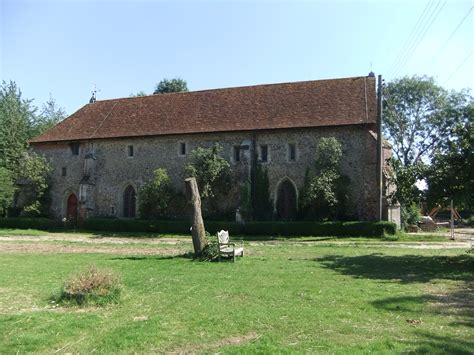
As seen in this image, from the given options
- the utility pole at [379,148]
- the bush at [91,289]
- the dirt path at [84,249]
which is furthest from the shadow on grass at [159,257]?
the utility pole at [379,148]

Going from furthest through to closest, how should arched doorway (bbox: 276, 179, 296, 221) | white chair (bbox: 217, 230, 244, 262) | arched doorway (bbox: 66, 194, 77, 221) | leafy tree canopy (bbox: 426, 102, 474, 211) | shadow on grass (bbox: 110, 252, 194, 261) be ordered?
arched doorway (bbox: 66, 194, 77, 221) → arched doorway (bbox: 276, 179, 296, 221) → shadow on grass (bbox: 110, 252, 194, 261) → white chair (bbox: 217, 230, 244, 262) → leafy tree canopy (bbox: 426, 102, 474, 211)

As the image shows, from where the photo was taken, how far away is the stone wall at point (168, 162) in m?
29.3

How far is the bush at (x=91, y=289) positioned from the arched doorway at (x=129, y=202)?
2707cm

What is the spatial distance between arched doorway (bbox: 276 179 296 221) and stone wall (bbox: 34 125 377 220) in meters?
0.41

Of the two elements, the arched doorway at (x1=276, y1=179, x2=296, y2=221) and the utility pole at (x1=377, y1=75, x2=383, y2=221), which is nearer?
the utility pole at (x1=377, y1=75, x2=383, y2=221)

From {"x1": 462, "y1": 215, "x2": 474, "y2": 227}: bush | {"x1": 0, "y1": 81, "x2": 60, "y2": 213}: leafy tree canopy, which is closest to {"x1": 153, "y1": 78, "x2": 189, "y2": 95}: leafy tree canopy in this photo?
{"x1": 0, "y1": 81, "x2": 60, "y2": 213}: leafy tree canopy

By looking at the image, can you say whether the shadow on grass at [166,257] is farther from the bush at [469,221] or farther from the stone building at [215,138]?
the bush at [469,221]

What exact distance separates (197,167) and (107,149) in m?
9.86

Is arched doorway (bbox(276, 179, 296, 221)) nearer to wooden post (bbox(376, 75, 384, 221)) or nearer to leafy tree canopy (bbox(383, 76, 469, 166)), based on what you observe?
wooden post (bbox(376, 75, 384, 221))

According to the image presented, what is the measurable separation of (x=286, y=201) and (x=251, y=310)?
76.8ft

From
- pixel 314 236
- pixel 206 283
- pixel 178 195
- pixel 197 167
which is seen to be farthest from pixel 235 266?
pixel 178 195

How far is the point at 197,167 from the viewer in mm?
31000

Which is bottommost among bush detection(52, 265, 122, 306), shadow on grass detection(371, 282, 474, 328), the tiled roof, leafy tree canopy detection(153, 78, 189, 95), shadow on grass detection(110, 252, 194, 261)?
shadow on grass detection(371, 282, 474, 328)

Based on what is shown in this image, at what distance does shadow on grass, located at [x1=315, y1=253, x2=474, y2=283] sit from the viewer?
12.4 metres
